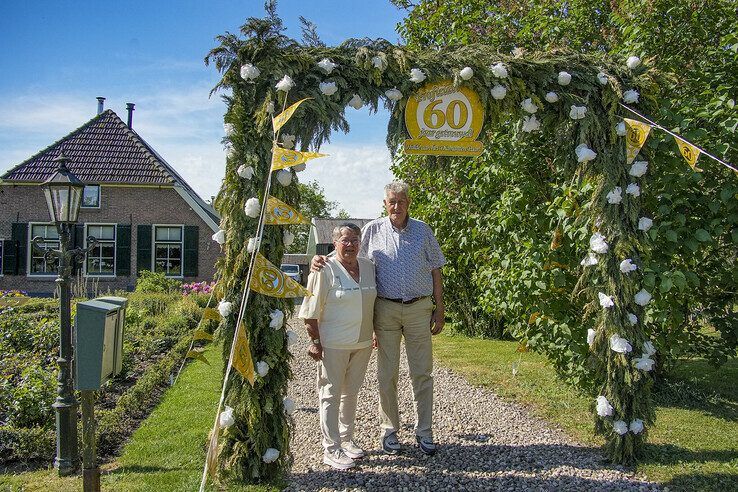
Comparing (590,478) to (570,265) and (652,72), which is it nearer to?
(570,265)

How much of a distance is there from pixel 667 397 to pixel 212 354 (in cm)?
634

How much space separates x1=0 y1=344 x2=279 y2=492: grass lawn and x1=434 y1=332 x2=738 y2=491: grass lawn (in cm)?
293

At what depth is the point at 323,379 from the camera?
410 cm

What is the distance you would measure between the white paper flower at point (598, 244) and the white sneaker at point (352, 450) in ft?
7.73

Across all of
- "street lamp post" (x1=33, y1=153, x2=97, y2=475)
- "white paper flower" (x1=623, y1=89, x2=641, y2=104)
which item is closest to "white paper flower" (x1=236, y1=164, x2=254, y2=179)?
"street lamp post" (x1=33, y1=153, x2=97, y2=475)

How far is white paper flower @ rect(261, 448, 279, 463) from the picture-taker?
3795 mm

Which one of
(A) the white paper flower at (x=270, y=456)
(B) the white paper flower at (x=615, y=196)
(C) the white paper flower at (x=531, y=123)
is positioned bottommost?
(A) the white paper flower at (x=270, y=456)

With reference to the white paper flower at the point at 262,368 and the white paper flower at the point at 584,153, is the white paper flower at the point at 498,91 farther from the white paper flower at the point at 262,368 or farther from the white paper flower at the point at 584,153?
the white paper flower at the point at 262,368

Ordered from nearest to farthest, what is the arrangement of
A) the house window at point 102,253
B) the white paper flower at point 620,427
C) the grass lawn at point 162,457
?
the grass lawn at point 162,457
the white paper flower at point 620,427
the house window at point 102,253

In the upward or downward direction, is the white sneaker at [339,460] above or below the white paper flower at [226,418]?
below

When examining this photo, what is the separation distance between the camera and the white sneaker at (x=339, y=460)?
4035 mm

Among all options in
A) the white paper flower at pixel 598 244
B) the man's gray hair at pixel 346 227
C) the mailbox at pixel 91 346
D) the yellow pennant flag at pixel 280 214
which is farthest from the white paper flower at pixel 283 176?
the white paper flower at pixel 598 244

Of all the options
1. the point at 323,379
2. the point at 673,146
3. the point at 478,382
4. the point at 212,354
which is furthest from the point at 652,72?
the point at 212,354

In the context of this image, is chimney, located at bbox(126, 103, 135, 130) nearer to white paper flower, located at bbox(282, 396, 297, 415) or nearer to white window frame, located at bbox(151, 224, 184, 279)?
white window frame, located at bbox(151, 224, 184, 279)
